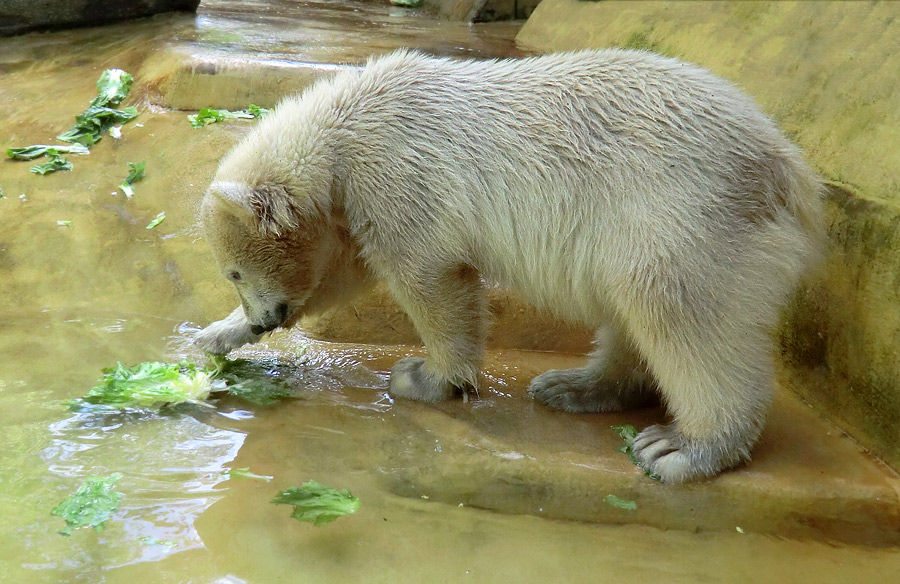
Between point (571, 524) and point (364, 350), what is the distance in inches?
71.2

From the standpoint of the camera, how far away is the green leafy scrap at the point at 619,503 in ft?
11.4

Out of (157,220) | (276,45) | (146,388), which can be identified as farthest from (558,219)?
(276,45)

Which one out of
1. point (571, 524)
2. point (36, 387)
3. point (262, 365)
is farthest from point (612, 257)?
point (36, 387)

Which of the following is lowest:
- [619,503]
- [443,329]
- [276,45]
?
[619,503]

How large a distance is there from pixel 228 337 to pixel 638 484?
2205 millimetres

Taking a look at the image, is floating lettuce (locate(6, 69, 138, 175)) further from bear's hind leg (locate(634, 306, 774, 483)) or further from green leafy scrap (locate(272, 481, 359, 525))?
bear's hind leg (locate(634, 306, 774, 483))

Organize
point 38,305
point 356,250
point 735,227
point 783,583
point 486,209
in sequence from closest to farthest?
1. point 783,583
2. point 735,227
3. point 486,209
4. point 356,250
5. point 38,305

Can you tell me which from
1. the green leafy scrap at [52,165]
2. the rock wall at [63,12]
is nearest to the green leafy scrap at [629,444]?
the green leafy scrap at [52,165]

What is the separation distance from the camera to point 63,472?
3.21m

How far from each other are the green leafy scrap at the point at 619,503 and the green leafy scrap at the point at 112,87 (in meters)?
4.86

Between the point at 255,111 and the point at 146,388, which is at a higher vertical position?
the point at 255,111

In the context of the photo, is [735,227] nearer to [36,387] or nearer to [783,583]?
[783,583]

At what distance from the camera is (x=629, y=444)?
12.5 feet

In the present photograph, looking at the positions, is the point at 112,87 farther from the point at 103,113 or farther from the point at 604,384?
the point at 604,384
